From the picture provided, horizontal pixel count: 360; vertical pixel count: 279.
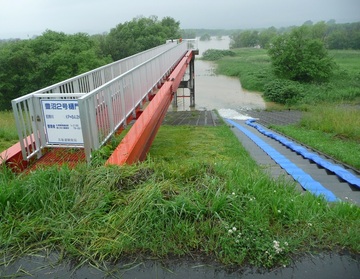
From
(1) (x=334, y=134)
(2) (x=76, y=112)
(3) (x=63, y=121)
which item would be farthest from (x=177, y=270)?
(1) (x=334, y=134)

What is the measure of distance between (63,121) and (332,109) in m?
16.2

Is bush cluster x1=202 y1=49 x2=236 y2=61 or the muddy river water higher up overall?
the muddy river water

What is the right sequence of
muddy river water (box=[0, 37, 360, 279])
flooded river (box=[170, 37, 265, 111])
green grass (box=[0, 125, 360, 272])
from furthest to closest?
flooded river (box=[170, 37, 265, 111]) < green grass (box=[0, 125, 360, 272]) < muddy river water (box=[0, 37, 360, 279])

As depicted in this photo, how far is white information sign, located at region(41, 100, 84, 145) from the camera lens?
443 centimetres

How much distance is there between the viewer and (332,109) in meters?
17.0

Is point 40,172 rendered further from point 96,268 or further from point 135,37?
point 135,37

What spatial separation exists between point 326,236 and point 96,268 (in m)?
1.97

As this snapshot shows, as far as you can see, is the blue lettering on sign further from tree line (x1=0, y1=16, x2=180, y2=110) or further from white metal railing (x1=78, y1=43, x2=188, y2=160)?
tree line (x1=0, y1=16, x2=180, y2=110)

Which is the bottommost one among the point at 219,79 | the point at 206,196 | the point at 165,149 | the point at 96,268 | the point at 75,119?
the point at 219,79

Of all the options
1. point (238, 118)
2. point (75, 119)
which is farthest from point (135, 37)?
point (75, 119)

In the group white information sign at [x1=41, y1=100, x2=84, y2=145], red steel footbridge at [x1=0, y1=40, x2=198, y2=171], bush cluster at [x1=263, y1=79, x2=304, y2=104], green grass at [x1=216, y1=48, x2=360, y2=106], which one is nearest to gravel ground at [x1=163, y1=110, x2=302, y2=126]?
bush cluster at [x1=263, y1=79, x2=304, y2=104]

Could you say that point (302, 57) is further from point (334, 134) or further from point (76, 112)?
point (76, 112)

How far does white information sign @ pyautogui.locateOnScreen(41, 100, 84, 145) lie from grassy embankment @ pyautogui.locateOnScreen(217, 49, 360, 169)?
652 cm

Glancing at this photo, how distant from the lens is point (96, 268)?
2.41 metres
